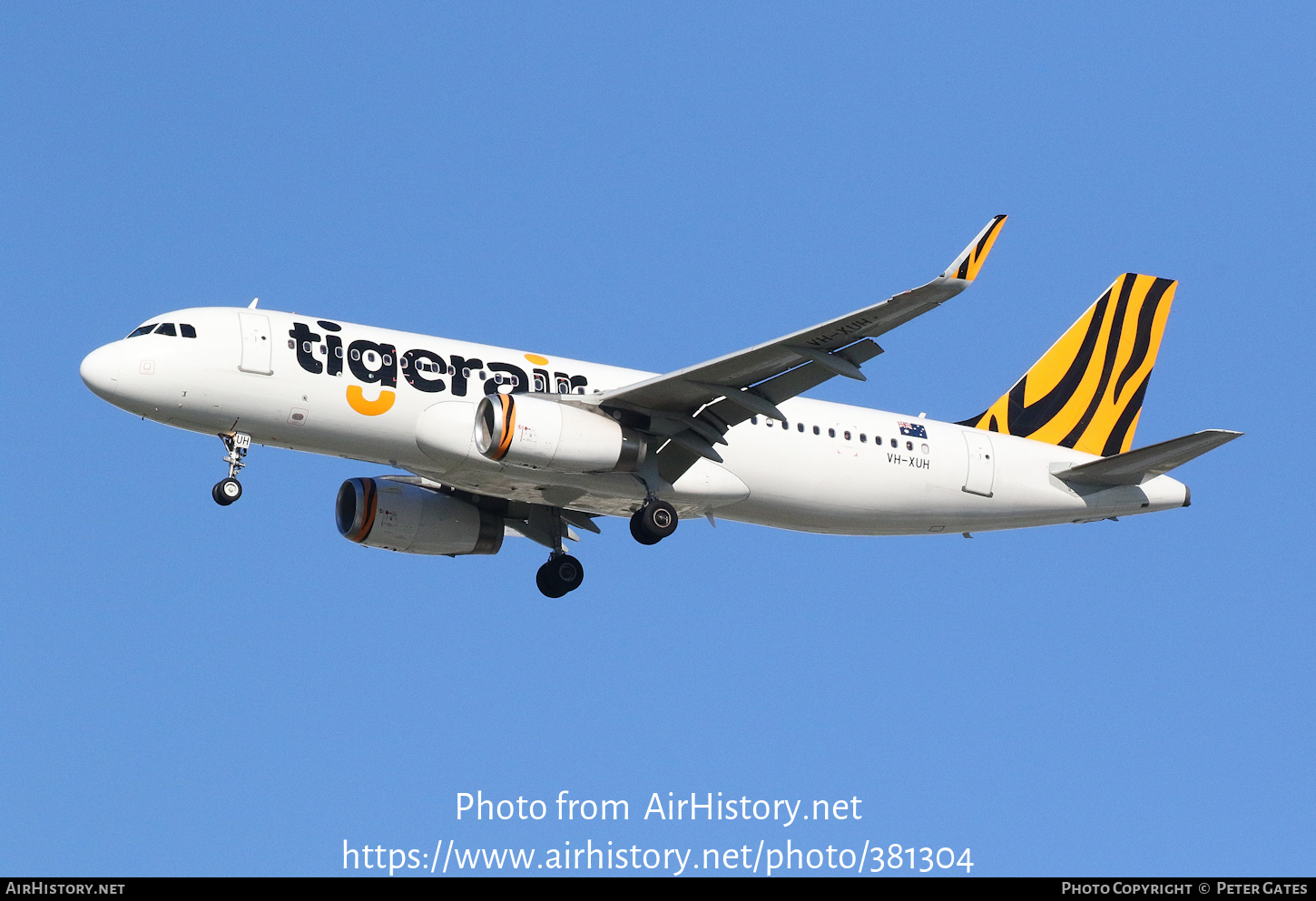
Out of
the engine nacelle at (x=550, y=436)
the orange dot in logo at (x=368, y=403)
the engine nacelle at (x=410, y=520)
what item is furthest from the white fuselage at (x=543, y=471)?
the engine nacelle at (x=410, y=520)

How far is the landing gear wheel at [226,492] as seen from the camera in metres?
30.0

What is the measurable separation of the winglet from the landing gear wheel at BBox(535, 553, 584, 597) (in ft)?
44.7

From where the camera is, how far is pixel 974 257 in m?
25.5

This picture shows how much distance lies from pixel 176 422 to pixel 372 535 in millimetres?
6247

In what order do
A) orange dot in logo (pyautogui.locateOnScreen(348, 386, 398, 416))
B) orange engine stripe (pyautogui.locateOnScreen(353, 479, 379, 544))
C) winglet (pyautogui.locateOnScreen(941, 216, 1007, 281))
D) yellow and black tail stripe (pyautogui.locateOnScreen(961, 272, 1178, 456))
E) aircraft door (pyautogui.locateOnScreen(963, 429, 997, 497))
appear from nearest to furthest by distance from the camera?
winglet (pyautogui.locateOnScreen(941, 216, 1007, 281)) → orange dot in logo (pyautogui.locateOnScreen(348, 386, 398, 416)) → orange engine stripe (pyautogui.locateOnScreen(353, 479, 379, 544)) → aircraft door (pyautogui.locateOnScreen(963, 429, 997, 497)) → yellow and black tail stripe (pyautogui.locateOnScreen(961, 272, 1178, 456))

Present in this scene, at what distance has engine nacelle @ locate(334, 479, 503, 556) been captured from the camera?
114ft

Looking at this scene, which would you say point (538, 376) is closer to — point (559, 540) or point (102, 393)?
point (559, 540)

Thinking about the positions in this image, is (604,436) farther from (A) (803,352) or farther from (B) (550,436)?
(A) (803,352)

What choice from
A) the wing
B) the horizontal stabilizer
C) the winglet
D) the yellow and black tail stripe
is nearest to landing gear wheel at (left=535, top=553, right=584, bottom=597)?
the wing

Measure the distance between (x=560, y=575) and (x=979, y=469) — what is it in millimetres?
9748

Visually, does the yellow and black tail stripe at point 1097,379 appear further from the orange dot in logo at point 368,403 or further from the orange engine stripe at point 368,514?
the orange dot in logo at point 368,403

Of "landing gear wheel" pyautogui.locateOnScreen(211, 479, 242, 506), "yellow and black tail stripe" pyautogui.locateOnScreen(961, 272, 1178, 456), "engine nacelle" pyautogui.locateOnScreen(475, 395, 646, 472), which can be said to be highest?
"yellow and black tail stripe" pyautogui.locateOnScreen(961, 272, 1178, 456)

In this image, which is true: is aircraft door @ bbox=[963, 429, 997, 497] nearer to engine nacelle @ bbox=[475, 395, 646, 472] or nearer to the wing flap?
the wing flap

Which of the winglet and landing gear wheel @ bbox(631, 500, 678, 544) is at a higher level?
the winglet
